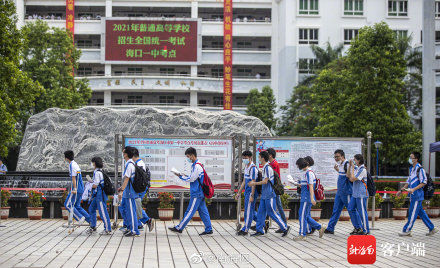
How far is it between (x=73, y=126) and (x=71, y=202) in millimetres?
13932

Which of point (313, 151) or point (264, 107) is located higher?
point (264, 107)

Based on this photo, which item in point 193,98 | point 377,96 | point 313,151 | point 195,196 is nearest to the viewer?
point 195,196

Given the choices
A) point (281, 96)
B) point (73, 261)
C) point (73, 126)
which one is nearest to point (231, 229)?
point (73, 261)

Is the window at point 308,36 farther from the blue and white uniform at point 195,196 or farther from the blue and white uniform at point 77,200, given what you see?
the blue and white uniform at point 195,196

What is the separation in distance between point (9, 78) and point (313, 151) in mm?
12407

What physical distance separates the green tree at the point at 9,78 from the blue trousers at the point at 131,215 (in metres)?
12.1

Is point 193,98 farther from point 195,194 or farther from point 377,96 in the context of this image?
point 195,194

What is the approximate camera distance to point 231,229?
1459 centimetres

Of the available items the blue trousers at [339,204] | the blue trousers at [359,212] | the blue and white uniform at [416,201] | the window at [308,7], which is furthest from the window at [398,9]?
the blue trousers at [359,212]

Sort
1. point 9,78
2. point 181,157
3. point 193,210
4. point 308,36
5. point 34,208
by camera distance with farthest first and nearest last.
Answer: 1. point 308,36
2. point 9,78
3. point 34,208
4. point 181,157
5. point 193,210

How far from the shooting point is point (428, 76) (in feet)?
78.0

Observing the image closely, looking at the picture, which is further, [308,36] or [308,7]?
[308,7]

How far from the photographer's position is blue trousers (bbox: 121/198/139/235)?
12352mm

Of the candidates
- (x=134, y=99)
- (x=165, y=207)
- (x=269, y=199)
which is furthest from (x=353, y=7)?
(x=269, y=199)
